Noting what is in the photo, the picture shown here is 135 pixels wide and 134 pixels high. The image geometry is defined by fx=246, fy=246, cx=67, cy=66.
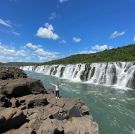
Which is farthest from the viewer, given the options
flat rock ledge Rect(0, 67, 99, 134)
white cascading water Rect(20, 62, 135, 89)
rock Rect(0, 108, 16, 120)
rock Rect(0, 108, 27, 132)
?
white cascading water Rect(20, 62, 135, 89)

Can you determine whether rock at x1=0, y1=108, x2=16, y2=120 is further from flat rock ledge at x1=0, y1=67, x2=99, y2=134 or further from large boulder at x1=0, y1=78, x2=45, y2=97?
large boulder at x1=0, y1=78, x2=45, y2=97

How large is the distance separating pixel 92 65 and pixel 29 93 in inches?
1733

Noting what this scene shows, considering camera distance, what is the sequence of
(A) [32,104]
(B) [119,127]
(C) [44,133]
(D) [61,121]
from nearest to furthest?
Result: (C) [44,133] → (D) [61,121] → (A) [32,104] → (B) [119,127]

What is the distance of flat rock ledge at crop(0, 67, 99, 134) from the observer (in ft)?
43.9

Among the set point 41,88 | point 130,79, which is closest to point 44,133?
point 41,88

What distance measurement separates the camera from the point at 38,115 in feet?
50.7

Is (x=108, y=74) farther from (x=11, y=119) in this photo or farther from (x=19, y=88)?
(x=11, y=119)

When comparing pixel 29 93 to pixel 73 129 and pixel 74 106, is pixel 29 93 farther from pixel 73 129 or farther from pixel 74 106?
pixel 73 129

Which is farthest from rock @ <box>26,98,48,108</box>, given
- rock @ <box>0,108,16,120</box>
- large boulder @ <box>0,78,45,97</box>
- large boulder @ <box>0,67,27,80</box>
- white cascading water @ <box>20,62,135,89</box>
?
white cascading water @ <box>20,62,135,89</box>

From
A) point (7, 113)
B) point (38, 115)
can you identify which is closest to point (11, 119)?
point (7, 113)

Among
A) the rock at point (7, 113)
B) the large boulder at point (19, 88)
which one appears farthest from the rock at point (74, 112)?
the large boulder at point (19, 88)

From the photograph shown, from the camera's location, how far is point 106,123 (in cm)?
2125

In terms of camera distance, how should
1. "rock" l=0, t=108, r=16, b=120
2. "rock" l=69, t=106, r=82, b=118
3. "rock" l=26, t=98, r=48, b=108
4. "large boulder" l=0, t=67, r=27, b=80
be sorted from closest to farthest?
1. "rock" l=0, t=108, r=16, b=120
2. "rock" l=69, t=106, r=82, b=118
3. "rock" l=26, t=98, r=48, b=108
4. "large boulder" l=0, t=67, r=27, b=80

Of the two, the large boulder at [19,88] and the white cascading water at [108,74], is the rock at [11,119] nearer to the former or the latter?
the large boulder at [19,88]
